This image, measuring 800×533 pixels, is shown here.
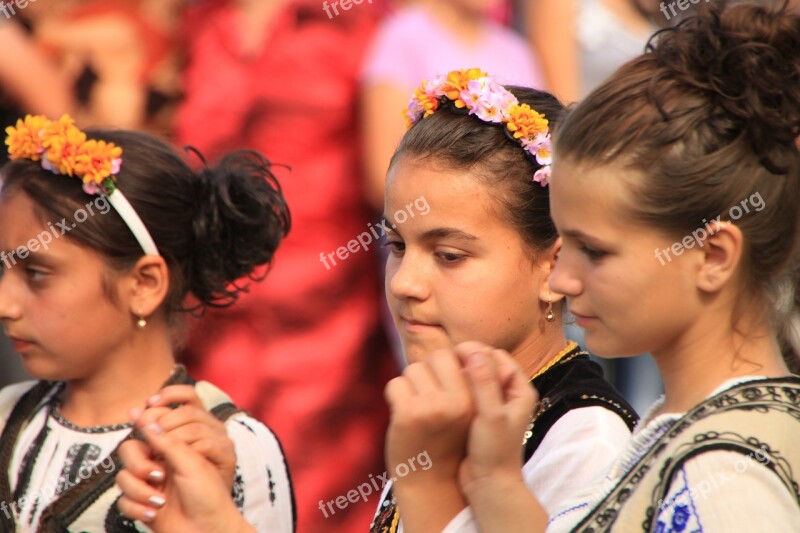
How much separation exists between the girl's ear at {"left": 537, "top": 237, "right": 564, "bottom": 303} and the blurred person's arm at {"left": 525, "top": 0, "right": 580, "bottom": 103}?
1.80 metres

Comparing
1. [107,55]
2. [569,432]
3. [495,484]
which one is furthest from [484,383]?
[107,55]

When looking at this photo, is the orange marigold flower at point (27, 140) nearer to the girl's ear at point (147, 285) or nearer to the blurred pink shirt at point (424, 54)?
the girl's ear at point (147, 285)

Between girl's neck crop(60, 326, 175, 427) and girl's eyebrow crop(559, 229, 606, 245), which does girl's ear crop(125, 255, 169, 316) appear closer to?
girl's neck crop(60, 326, 175, 427)

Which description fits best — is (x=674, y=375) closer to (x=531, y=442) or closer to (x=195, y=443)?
(x=531, y=442)

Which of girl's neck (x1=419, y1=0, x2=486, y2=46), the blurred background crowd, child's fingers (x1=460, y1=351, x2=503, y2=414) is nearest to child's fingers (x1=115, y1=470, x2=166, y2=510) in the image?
child's fingers (x1=460, y1=351, x2=503, y2=414)

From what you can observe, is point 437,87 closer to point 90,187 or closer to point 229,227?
point 229,227

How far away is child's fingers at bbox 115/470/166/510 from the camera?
1.79 metres

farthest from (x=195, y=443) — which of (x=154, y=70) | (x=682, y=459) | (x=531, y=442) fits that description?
(x=154, y=70)

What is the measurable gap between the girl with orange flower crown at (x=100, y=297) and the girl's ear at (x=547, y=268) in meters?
0.77

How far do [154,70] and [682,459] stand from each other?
2.82m

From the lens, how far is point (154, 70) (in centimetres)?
378

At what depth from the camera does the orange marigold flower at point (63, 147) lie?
2533 mm

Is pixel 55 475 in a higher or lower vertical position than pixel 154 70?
lower

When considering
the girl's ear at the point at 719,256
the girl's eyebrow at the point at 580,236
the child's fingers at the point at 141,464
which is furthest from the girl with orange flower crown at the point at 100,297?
the girl's ear at the point at 719,256
